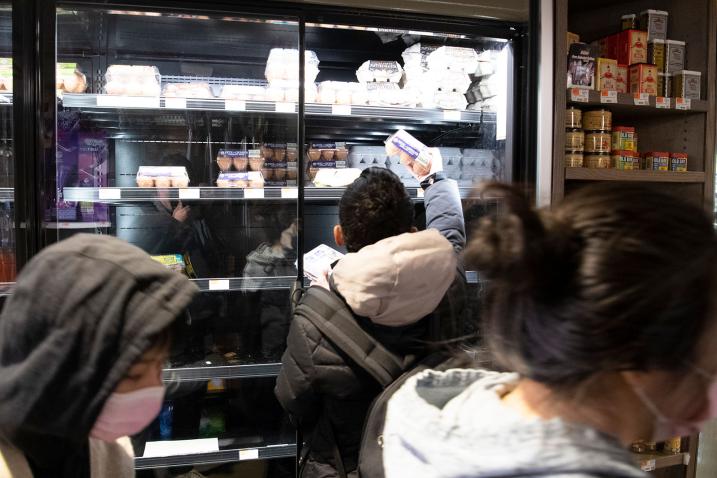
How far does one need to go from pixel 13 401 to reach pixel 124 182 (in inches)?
71.4

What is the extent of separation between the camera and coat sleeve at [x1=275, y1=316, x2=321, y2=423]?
166 centimetres

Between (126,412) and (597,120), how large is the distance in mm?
2031

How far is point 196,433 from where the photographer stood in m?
2.51

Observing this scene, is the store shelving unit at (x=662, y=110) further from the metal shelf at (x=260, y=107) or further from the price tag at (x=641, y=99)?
the metal shelf at (x=260, y=107)

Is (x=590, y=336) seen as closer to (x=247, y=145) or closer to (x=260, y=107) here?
(x=260, y=107)

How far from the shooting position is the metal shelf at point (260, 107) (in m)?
2.11

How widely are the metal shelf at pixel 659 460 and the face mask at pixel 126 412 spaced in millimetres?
2019

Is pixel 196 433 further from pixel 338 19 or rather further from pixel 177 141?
pixel 338 19

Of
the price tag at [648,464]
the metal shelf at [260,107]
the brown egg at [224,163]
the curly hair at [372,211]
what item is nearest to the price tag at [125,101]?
the metal shelf at [260,107]

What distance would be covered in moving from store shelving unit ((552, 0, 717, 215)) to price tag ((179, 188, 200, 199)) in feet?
4.52

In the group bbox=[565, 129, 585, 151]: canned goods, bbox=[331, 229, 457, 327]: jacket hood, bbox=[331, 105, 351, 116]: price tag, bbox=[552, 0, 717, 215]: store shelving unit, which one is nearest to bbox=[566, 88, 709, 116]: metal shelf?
bbox=[552, 0, 717, 215]: store shelving unit

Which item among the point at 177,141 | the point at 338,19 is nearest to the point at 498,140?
the point at 338,19

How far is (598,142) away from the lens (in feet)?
7.48

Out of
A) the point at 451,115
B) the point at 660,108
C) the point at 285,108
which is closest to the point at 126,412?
the point at 285,108
